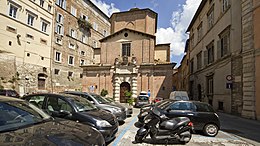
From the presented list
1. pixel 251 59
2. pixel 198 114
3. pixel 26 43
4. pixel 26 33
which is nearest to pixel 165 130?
pixel 198 114

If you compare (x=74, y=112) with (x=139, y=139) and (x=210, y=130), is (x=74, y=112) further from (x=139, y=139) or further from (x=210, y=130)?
(x=210, y=130)

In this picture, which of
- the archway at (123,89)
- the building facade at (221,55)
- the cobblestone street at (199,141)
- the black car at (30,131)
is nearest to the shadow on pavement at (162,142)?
the cobblestone street at (199,141)

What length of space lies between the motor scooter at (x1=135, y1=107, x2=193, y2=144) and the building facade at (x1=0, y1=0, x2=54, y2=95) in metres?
22.0

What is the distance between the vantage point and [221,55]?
54.5 ft

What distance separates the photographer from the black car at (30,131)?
2.43 meters

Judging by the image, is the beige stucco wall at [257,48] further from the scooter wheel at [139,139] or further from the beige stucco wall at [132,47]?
the beige stucco wall at [132,47]

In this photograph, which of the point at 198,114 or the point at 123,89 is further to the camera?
the point at 123,89

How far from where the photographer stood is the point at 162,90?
878 inches

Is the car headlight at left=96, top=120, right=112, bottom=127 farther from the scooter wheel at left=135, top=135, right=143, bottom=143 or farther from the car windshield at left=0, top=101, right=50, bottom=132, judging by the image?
the car windshield at left=0, top=101, right=50, bottom=132

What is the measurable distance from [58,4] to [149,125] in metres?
31.2

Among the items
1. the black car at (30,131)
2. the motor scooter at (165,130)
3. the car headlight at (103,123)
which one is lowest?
the motor scooter at (165,130)

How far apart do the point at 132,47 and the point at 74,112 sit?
2007cm

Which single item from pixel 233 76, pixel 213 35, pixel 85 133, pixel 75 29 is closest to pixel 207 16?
pixel 213 35

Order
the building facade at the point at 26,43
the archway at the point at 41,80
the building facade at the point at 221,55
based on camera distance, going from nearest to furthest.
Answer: the building facade at the point at 221,55
the building facade at the point at 26,43
the archway at the point at 41,80
